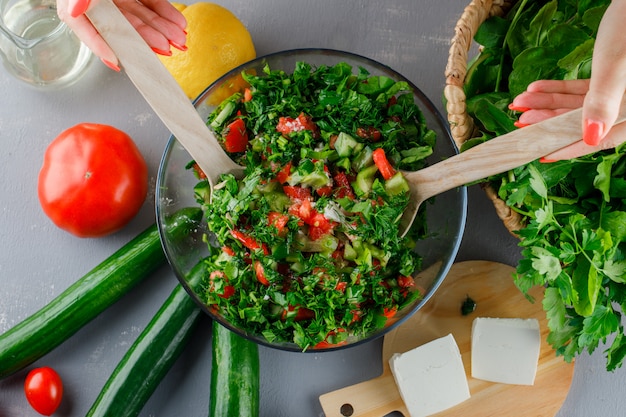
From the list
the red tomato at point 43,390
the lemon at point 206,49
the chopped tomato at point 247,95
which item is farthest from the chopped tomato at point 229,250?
the red tomato at point 43,390

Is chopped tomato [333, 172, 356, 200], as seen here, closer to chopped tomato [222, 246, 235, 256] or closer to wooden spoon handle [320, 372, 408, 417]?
chopped tomato [222, 246, 235, 256]

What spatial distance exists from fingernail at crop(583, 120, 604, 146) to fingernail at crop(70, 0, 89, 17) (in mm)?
956

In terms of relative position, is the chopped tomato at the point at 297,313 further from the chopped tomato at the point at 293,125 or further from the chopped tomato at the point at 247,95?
the chopped tomato at the point at 247,95

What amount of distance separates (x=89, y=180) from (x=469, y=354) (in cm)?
125

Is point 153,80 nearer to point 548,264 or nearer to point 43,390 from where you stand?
point 548,264

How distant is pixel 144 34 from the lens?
1567 millimetres

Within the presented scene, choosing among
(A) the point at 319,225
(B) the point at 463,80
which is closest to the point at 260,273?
(A) the point at 319,225

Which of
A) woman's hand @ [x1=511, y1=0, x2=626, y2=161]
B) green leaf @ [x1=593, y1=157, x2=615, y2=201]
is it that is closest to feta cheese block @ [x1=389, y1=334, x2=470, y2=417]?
green leaf @ [x1=593, y1=157, x2=615, y2=201]

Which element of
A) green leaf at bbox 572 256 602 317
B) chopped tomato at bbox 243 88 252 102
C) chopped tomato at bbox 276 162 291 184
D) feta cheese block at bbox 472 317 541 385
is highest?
chopped tomato at bbox 243 88 252 102

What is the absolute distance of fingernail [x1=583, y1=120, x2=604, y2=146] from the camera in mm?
1079

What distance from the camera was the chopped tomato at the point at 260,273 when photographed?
1.48 m

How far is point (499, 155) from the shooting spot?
1280mm

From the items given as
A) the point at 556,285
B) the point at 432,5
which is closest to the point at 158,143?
the point at 432,5

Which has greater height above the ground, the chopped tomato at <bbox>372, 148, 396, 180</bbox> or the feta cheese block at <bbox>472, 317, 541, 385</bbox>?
the chopped tomato at <bbox>372, 148, 396, 180</bbox>
